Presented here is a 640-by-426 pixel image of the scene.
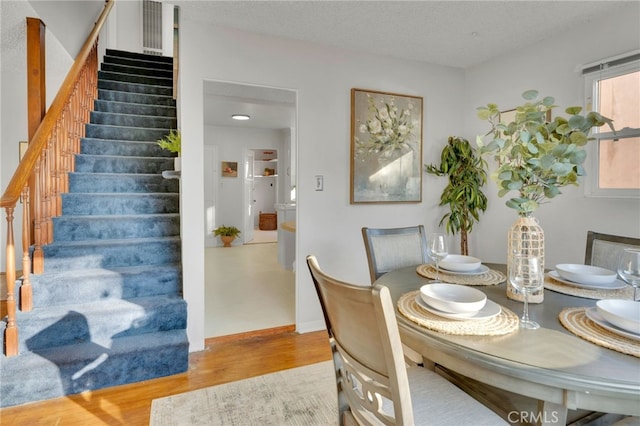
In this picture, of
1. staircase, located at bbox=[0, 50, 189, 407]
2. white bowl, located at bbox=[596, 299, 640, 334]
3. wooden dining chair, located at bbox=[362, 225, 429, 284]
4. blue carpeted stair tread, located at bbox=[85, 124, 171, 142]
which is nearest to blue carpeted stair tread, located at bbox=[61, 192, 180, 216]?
staircase, located at bbox=[0, 50, 189, 407]

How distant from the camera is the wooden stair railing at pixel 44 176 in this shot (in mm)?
2070

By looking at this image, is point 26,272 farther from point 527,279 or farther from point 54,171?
point 527,279

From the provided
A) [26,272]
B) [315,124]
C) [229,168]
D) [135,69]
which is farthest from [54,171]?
[229,168]

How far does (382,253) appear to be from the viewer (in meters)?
2.14

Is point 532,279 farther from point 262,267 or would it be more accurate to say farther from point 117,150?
point 262,267

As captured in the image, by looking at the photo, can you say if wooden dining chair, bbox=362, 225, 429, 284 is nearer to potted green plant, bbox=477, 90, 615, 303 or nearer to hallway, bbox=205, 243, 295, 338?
potted green plant, bbox=477, 90, 615, 303

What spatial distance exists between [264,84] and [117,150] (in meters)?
1.95

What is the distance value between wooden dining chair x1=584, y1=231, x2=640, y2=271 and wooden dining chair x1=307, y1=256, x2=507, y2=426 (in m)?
1.34

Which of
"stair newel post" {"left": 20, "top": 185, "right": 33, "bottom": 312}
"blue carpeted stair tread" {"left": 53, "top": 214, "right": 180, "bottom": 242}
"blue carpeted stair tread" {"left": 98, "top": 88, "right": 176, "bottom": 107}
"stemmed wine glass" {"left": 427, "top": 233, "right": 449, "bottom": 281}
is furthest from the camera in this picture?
"blue carpeted stair tread" {"left": 98, "top": 88, "right": 176, "bottom": 107}

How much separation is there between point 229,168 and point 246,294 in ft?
13.8

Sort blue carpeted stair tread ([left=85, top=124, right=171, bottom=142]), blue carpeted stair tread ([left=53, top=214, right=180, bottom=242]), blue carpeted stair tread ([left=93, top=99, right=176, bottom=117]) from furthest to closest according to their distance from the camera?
1. blue carpeted stair tread ([left=93, top=99, right=176, bottom=117])
2. blue carpeted stair tread ([left=85, top=124, right=171, bottom=142])
3. blue carpeted stair tread ([left=53, top=214, right=180, bottom=242])

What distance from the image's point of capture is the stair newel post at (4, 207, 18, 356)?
2.04m

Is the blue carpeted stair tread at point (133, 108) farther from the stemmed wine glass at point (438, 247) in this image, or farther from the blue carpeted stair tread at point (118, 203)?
the stemmed wine glass at point (438, 247)

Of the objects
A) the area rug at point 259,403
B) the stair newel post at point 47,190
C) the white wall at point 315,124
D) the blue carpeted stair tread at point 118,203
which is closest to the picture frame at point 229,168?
the blue carpeted stair tread at point 118,203
